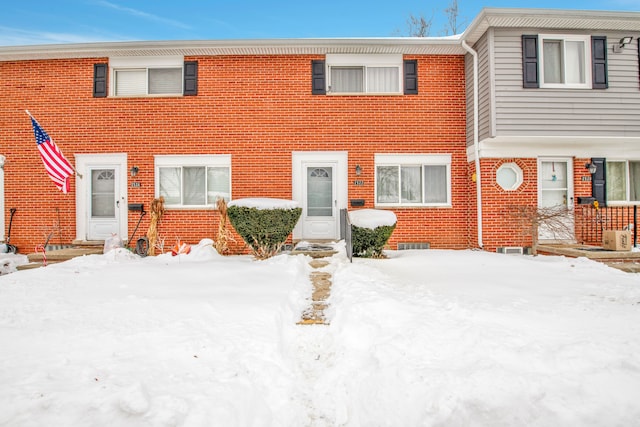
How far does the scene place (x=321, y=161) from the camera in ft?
30.0

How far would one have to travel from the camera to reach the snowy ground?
2.07 m

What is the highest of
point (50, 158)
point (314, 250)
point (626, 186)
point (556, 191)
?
point (50, 158)

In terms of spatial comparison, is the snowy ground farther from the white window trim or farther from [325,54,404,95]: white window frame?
[325,54,404,95]: white window frame

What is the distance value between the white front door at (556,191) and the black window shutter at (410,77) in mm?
3873

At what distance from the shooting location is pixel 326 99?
915 centimetres

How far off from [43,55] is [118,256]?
6.36 metres

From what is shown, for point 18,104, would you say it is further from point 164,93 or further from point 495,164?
point 495,164

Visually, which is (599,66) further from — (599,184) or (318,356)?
(318,356)

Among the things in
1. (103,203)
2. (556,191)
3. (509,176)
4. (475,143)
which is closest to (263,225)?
(103,203)

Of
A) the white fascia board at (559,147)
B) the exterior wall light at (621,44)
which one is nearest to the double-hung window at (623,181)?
the white fascia board at (559,147)

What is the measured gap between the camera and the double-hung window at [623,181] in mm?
9164

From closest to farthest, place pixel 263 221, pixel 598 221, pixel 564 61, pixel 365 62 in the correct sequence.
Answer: pixel 263 221
pixel 564 61
pixel 598 221
pixel 365 62

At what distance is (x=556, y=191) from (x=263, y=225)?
7864 millimetres

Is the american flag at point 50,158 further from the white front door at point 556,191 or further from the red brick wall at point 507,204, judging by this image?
the white front door at point 556,191
